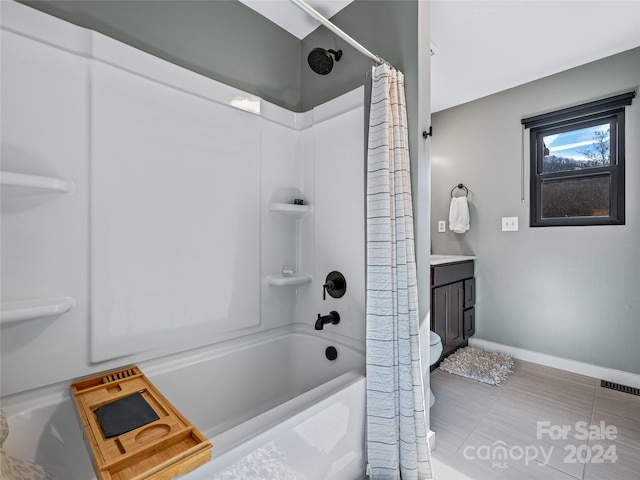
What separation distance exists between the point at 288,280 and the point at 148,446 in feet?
3.56

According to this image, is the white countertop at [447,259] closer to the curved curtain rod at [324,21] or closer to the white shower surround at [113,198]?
the white shower surround at [113,198]

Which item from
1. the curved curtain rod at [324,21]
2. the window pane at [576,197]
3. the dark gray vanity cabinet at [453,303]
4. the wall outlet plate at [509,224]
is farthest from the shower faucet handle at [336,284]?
the window pane at [576,197]

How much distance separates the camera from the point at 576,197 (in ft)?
8.03

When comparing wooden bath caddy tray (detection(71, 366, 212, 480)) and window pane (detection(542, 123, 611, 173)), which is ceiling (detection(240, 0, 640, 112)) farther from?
wooden bath caddy tray (detection(71, 366, 212, 480))

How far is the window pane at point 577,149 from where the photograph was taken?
2352mm

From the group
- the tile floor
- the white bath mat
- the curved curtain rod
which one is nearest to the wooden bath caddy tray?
the tile floor

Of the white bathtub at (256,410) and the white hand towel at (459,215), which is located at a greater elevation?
the white hand towel at (459,215)

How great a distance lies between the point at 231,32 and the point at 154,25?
1.41ft

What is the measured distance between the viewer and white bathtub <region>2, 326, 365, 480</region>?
0.94 meters

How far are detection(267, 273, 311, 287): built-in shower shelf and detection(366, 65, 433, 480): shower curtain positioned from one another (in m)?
0.59

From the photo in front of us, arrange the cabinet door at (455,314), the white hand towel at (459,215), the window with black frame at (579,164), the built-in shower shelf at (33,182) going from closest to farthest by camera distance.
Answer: the built-in shower shelf at (33,182), the window with black frame at (579,164), the cabinet door at (455,314), the white hand towel at (459,215)

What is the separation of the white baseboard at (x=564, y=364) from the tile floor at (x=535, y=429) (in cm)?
7

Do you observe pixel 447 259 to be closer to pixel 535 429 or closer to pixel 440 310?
pixel 440 310

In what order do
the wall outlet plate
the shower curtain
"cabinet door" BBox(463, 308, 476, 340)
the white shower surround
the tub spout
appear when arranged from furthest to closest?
"cabinet door" BBox(463, 308, 476, 340) → the wall outlet plate → the tub spout → the shower curtain → the white shower surround
